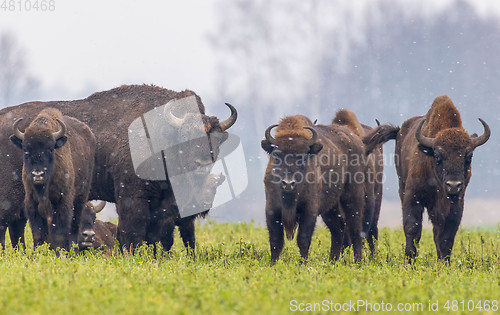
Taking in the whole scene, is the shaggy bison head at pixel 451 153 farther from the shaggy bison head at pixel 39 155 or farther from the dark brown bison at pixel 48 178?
the shaggy bison head at pixel 39 155

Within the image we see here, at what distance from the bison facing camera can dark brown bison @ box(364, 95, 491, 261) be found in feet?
10.4

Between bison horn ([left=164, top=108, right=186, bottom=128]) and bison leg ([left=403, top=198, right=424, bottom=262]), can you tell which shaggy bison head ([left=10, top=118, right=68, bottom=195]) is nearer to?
bison horn ([left=164, top=108, right=186, bottom=128])

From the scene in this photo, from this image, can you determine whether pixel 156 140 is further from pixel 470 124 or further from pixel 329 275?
pixel 470 124

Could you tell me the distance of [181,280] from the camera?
700cm

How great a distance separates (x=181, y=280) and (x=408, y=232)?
4886 millimetres

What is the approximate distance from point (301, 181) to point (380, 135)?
2.78 meters

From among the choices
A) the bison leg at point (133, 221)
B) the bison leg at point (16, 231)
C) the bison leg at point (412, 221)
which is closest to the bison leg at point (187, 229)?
the bison leg at point (133, 221)

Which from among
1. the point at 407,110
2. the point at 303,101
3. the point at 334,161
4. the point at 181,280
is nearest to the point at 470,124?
the point at 407,110

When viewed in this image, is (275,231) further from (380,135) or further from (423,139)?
(380,135)

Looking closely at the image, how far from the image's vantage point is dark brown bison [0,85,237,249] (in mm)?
11031

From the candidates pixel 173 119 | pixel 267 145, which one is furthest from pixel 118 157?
pixel 267 145

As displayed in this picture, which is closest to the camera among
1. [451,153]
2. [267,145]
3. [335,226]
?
[451,153]

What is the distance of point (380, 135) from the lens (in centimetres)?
1236

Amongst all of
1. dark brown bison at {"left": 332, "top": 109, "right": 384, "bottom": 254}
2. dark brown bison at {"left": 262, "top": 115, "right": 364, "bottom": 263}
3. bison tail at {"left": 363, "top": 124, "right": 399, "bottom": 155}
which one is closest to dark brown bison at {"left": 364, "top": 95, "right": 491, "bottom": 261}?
bison tail at {"left": 363, "top": 124, "right": 399, "bottom": 155}
